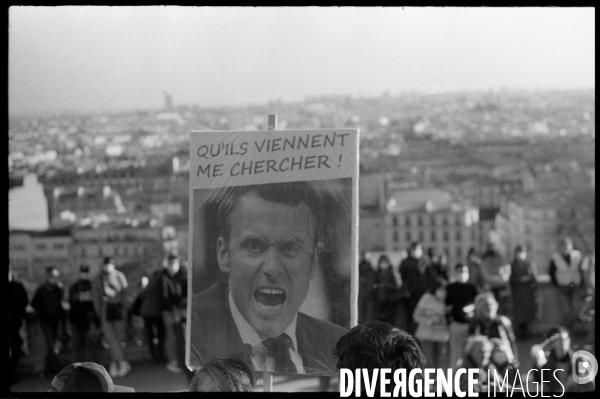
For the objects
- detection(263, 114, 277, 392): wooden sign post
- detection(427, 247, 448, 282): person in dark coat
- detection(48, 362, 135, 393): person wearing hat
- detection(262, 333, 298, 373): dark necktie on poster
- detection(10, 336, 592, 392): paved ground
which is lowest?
detection(10, 336, 592, 392): paved ground

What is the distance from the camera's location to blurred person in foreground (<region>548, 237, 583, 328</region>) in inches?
236

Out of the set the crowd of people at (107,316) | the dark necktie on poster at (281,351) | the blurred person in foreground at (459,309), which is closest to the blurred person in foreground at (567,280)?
the blurred person in foreground at (459,309)

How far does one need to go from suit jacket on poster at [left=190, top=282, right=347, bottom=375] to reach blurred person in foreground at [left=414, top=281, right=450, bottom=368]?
2235 mm

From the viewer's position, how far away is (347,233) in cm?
341

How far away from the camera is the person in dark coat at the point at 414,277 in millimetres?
5715

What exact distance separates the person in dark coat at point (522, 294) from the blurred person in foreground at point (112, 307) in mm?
2614

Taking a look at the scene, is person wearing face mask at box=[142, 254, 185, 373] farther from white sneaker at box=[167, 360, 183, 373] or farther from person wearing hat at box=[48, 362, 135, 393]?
person wearing hat at box=[48, 362, 135, 393]

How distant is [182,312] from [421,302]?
1523 millimetres

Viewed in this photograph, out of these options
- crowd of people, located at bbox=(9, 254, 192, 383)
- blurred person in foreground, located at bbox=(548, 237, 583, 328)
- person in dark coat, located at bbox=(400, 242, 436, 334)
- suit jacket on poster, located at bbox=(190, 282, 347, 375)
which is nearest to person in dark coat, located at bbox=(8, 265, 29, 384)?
crowd of people, located at bbox=(9, 254, 192, 383)

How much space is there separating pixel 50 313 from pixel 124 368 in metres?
0.62

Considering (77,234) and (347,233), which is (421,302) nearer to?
(347,233)

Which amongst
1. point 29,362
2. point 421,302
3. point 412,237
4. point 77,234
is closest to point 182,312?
point 29,362

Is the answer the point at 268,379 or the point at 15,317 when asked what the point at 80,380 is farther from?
the point at 15,317

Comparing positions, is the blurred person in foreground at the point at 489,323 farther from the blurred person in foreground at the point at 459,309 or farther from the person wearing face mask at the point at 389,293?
the person wearing face mask at the point at 389,293
